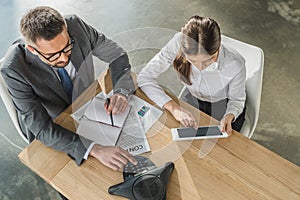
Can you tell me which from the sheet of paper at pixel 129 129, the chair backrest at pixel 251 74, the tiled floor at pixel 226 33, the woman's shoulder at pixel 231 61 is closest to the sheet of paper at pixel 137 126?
the sheet of paper at pixel 129 129

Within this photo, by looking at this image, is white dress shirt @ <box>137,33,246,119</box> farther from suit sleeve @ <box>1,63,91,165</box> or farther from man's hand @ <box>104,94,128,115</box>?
suit sleeve @ <box>1,63,91,165</box>

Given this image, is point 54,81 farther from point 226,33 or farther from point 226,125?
point 226,33

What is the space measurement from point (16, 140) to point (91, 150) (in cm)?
106

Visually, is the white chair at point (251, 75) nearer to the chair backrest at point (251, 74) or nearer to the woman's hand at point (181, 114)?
the chair backrest at point (251, 74)

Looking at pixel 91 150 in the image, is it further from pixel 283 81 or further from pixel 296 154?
pixel 283 81

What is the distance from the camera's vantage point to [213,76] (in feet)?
5.91

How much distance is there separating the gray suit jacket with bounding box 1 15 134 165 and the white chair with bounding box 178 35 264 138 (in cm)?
37

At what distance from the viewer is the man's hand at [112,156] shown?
153 centimetres

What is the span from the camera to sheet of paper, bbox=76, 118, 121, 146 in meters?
Result: 1.61

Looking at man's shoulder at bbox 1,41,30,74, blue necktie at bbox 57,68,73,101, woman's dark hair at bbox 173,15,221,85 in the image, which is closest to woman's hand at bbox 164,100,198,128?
woman's dark hair at bbox 173,15,221,85

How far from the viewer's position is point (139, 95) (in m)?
1.74

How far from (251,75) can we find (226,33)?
113cm

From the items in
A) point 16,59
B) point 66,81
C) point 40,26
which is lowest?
point 66,81

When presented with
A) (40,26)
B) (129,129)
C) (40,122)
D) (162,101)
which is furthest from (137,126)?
(40,26)
